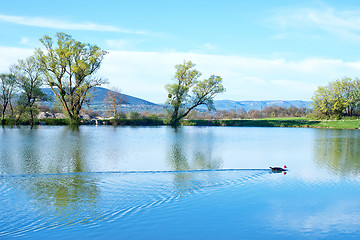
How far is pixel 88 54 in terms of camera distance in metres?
45.8

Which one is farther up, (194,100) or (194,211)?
(194,100)

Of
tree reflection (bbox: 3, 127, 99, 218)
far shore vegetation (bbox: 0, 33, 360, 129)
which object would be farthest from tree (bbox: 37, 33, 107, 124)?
tree reflection (bbox: 3, 127, 99, 218)

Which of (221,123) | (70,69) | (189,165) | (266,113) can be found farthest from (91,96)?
(266,113)

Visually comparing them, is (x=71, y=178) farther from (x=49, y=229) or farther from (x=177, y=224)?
(x=177, y=224)

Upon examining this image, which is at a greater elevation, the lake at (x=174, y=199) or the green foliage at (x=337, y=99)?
the green foliage at (x=337, y=99)

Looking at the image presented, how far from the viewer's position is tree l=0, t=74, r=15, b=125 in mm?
44312

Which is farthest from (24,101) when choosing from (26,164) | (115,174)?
(115,174)

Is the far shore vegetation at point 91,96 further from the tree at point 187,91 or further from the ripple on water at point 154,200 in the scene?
the ripple on water at point 154,200

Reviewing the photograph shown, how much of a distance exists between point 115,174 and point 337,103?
56236mm

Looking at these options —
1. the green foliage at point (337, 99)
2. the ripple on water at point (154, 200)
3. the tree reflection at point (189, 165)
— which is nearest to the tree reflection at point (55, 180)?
the ripple on water at point (154, 200)

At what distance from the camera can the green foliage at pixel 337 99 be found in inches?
2320

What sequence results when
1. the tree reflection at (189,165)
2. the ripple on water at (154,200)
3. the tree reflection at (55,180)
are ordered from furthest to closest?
the tree reflection at (189,165)
the tree reflection at (55,180)
the ripple on water at (154,200)

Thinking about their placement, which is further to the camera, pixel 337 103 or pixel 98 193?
pixel 337 103

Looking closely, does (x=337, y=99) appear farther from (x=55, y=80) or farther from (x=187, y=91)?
(x=55, y=80)
